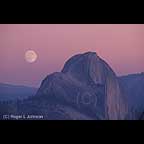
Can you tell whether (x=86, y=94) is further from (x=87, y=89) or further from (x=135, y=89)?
(x=135, y=89)

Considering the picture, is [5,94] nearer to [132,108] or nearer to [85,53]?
[85,53]

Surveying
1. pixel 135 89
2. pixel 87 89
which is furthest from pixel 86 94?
pixel 135 89

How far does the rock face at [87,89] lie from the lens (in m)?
3.38

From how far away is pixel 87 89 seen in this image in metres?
3.43

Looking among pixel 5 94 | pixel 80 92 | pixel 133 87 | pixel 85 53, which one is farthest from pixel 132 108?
pixel 5 94

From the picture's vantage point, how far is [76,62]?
3461 mm

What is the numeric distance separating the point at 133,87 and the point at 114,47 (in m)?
0.54

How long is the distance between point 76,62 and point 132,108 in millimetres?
883

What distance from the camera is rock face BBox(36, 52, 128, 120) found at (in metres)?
3.38
